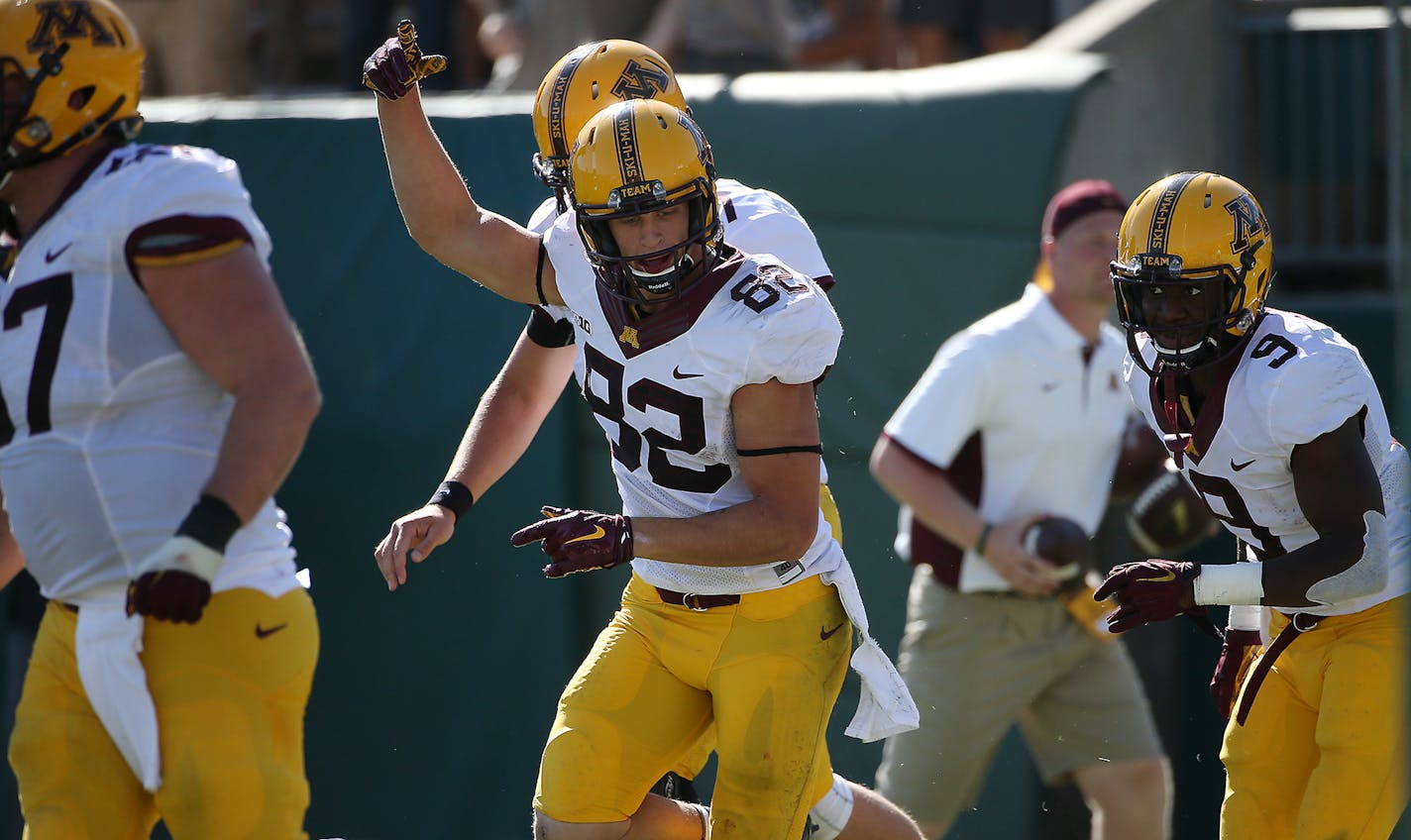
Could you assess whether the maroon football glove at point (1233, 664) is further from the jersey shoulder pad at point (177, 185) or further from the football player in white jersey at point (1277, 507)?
the jersey shoulder pad at point (177, 185)

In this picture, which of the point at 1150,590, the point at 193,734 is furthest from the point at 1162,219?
the point at 193,734

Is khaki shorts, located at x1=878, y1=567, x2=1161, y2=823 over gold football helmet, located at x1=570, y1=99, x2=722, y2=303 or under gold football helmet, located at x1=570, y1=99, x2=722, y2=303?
under

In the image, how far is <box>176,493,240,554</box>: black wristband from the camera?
9.99ft

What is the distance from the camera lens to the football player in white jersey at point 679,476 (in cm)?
327

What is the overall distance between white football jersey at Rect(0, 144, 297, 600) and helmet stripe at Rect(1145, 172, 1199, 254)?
1.62 meters

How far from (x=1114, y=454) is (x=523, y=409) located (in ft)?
6.01

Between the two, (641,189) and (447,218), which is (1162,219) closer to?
(641,189)

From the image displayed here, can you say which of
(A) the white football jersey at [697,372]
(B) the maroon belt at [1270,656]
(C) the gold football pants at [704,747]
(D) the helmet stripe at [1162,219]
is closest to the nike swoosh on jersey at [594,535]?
(A) the white football jersey at [697,372]

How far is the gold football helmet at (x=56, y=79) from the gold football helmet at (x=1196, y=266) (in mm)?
1880

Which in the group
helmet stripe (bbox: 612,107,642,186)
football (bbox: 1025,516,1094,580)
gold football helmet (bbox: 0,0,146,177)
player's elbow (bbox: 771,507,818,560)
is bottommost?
football (bbox: 1025,516,1094,580)

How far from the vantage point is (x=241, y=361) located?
10.2ft

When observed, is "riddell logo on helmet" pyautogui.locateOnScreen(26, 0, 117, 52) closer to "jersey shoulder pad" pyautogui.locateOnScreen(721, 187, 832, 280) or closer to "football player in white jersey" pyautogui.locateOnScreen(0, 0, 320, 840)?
"football player in white jersey" pyautogui.locateOnScreen(0, 0, 320, 840)

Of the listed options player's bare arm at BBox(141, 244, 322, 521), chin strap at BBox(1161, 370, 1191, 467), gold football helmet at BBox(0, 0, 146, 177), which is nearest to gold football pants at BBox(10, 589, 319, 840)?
player's bare arm at BBox(141, 244, 322, 521)

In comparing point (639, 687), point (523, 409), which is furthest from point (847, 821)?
point (523, 409)
